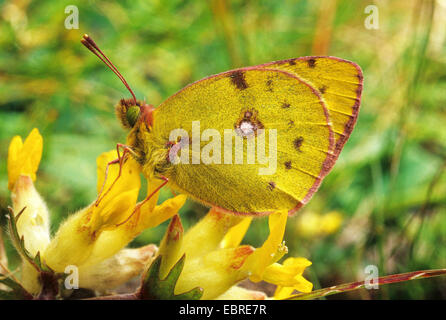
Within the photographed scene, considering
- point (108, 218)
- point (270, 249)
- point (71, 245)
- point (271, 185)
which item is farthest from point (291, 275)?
point (71, 245)

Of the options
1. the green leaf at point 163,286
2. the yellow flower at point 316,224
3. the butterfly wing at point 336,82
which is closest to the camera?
the green leaf at point 163,286

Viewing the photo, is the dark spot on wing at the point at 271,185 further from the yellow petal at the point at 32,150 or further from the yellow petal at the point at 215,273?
the yellow petal at the point at 32,150

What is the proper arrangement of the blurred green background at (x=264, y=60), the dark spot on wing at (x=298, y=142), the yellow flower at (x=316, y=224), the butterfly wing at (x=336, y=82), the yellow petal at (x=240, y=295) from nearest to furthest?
the yellow petal at (x=240, y=295) < the butterfly wing at (x=336, y=82) < the dark spot on wing at (x=298, y=142) < the blurred green background at (x=264, y=60) < the yellow flower at (x=316, y=224)

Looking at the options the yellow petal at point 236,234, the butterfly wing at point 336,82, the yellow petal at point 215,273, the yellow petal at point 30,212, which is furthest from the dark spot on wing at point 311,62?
the yellow petal at point 30,212

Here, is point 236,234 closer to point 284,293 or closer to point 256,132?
point 284,293

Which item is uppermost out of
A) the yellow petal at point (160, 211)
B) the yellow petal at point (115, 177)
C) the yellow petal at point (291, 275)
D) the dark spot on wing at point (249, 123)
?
the dark spot on wing at point (249, 123)

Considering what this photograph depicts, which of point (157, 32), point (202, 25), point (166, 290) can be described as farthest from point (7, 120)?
point (166, 290)
